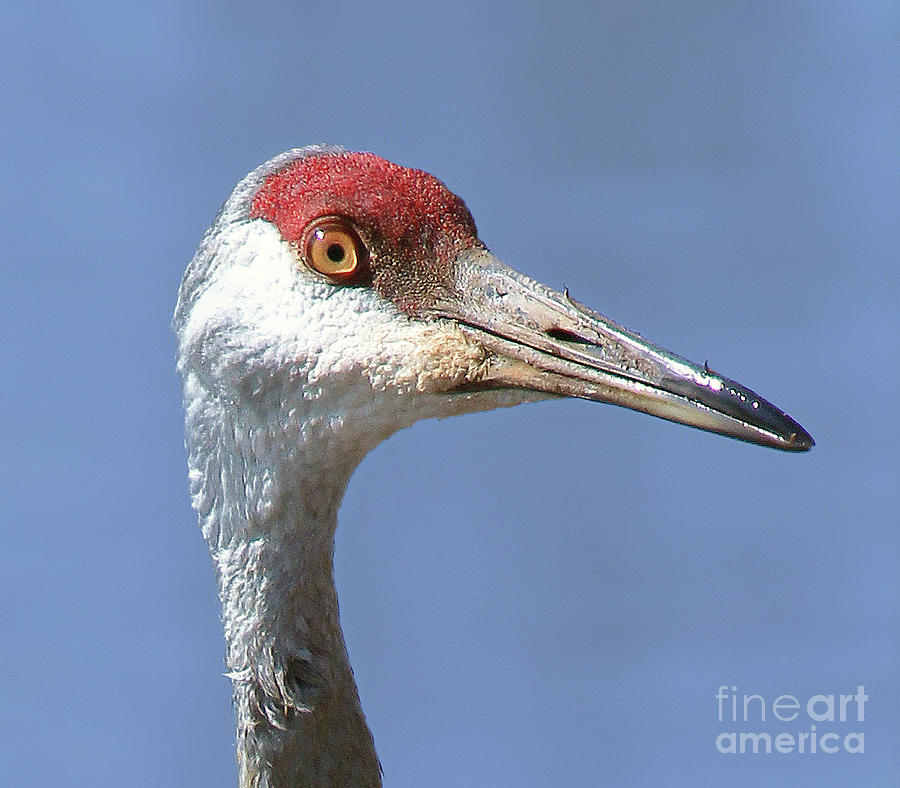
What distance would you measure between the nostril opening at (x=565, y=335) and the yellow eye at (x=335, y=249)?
1.02ft

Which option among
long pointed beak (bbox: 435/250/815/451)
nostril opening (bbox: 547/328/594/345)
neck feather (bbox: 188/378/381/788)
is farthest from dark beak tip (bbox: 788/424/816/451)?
neck feather (bbox: 188/378/381/788)

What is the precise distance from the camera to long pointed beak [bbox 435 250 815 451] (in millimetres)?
1859

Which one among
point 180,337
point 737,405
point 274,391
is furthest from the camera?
point 180,337

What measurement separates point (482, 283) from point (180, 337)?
1.70 feet

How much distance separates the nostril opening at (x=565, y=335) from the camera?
1.95 meters

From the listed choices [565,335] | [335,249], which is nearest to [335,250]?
[335,249]

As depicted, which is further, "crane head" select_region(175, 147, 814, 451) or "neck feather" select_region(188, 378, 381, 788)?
"neck feather" select_region(188, 378, 381, 788)

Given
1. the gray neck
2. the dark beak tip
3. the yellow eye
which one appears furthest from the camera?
the gray neck

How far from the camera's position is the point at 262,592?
2105 mm

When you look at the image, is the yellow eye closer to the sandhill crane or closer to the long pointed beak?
the sandhill crane

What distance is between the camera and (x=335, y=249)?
1980 millimetres

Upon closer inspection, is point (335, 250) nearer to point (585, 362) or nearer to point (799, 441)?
point (585, 362)

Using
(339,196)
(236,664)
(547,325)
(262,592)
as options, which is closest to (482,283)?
(547,325)

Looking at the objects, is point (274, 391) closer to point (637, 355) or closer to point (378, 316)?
point (378, 316)
